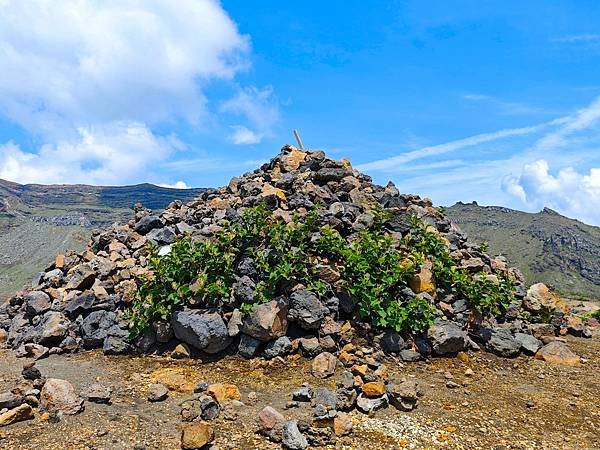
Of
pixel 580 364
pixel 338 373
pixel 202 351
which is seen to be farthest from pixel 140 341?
pixel 580 364

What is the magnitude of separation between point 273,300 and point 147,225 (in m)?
5.98

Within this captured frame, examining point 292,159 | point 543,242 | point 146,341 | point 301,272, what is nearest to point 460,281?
point 301,272

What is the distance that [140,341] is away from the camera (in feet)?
31.4

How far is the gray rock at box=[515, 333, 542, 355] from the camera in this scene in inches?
376

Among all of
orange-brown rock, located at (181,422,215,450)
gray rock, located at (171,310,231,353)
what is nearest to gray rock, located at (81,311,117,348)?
gray rock, located at (171,310,231,353)

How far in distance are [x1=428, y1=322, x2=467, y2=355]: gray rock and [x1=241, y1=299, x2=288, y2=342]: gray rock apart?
3057 millimetres

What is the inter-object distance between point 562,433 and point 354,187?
823cm

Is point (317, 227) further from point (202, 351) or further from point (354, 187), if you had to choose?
point (202, 351)

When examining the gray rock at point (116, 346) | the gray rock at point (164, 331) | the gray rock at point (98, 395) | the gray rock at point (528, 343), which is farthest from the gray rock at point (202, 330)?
the gray rock at point (528, 343)

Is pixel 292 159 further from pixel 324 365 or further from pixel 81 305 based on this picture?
pixel 324 365

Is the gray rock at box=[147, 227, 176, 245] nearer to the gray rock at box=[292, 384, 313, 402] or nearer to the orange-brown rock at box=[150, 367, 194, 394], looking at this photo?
the orange-brown rock at box=[150, 367, 194, 394]

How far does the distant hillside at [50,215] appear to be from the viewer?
5287cm

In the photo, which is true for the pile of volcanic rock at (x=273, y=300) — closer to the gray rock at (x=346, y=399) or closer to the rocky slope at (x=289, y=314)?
the rocky slope at (x=289, y=314)

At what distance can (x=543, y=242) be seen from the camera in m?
86.4
